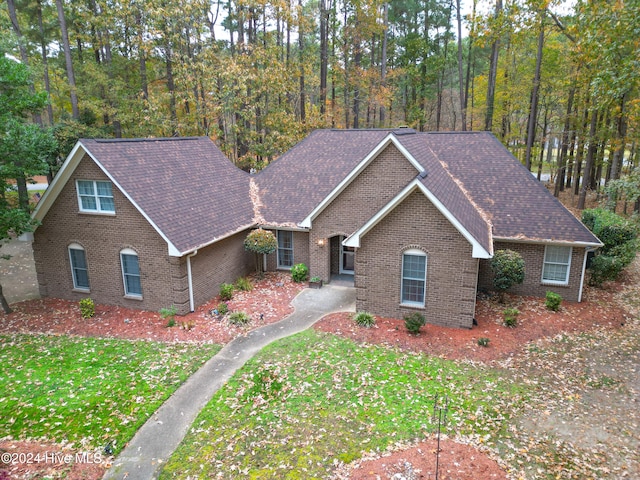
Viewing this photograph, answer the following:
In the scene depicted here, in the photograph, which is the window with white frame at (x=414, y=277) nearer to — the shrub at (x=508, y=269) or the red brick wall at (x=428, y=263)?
the red brick wall at (x=428, y=263)

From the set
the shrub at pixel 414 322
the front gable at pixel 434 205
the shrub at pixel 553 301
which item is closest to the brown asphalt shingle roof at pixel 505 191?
the shrub at pixel 553 301

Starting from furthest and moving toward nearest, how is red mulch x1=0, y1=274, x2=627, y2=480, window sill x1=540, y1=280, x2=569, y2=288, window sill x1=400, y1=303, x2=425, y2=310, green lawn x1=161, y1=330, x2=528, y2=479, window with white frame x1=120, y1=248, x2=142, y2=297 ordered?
window sill x1=540, y1=280, x2=569, y2=288 < window with white frame x1=120, y1=248, x2=142, y2=297 < window sill x1=400, y1=303, x2=425, y2=310 < red mulch x1=0, y1=274, x2=627, y2=480 < green lawn x1=161, y1=330, x2=528, y2=479

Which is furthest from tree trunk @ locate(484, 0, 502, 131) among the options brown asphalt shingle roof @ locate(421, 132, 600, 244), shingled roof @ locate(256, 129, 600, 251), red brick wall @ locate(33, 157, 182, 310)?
red brick wall @ locate(33, 157, 182, 310)

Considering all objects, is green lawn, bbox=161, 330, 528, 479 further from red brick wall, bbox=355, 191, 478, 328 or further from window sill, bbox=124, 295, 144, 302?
window sill, bbox=124, 295, 144, 302

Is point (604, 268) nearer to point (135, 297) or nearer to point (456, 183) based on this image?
point (456, 183)

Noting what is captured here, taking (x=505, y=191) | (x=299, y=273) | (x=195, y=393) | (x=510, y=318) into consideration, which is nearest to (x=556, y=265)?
(x=505, y=191)

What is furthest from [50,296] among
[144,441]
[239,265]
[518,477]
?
[518,477]
